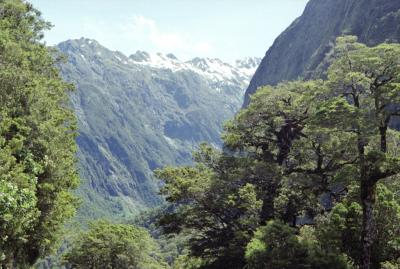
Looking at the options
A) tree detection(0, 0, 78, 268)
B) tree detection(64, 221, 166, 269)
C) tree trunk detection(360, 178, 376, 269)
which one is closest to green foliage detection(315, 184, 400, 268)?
tree trunk detection(360, 178, 376, 269)

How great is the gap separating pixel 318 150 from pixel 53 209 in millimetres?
20235

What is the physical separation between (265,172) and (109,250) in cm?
3090

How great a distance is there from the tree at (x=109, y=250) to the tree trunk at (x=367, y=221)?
39.4 metres

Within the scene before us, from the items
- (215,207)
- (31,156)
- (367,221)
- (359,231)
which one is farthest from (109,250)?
(367,221)

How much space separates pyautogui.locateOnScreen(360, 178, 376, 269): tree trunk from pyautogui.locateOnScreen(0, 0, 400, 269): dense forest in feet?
0.19

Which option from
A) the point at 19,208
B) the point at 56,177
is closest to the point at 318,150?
the point at 56,177

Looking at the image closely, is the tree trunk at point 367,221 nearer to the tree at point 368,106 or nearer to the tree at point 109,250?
the tree at point 368,106

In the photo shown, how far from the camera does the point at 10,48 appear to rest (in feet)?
115

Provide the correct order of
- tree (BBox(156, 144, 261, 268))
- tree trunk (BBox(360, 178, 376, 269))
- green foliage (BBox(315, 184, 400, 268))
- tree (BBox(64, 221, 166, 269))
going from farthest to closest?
1. tree (BBox(64, 221, 166, 269))
2. tree (BBox(156, 144, 261, 268))
3. green foliage (BBox(315, 184, 400, 268))
4. tree trunk (BBox(360, 178, 376, 269))

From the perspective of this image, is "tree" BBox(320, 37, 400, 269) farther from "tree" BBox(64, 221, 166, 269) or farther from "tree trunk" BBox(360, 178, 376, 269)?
"tree" BBox(64, 221, 166, 269)

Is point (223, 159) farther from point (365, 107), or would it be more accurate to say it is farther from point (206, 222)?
point (365, 107)

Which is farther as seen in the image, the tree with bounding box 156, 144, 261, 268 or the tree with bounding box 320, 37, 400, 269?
the tree with bounding box 156, 144, 261, 268

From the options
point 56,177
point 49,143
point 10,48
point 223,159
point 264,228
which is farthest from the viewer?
point 223,159

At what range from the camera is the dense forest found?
2594 centimetres
